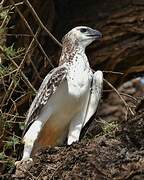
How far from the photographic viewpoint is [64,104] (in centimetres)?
573

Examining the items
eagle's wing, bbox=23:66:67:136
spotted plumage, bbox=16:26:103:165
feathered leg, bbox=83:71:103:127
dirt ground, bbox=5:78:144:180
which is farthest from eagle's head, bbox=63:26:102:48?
dirt ground, bbox=5:78:144:180

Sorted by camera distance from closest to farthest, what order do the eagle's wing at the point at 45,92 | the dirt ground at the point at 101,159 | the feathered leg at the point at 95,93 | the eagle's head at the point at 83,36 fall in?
the dirt ground at the point at 101,159 → the eagle's wing at the point at 45,92 → the feathered leg at the point at 95,93 → the eagle's head at the point at 83,36

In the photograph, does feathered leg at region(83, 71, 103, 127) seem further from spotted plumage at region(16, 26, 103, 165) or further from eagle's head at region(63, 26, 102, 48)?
eagle's head at region(63, 26, 102, 48)

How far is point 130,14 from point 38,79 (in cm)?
107

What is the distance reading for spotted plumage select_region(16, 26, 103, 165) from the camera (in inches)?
221

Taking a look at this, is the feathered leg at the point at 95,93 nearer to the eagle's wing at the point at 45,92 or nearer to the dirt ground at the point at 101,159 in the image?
the eagle's wing at the point at 45,92

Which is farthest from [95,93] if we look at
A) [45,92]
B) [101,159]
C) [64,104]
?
[101,159]

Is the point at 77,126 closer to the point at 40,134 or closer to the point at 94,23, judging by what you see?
the point at 40,134

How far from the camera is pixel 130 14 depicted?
7160 mm

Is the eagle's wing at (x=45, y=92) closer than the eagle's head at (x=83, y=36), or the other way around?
the eagle's wing at (x=45, y=92)

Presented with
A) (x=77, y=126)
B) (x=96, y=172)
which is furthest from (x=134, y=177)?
(x=77, y=126)

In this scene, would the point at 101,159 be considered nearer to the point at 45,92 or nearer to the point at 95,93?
the point at 45,92

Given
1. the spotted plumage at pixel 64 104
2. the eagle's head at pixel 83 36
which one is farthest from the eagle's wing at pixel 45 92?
the eagle's head at pixel 83 36

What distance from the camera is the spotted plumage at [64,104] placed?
5625 mm
